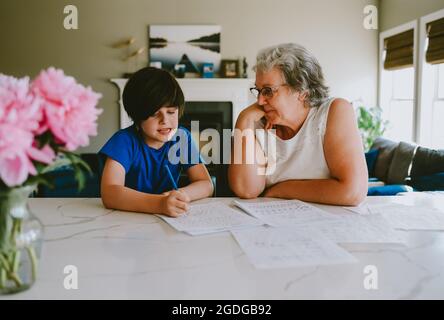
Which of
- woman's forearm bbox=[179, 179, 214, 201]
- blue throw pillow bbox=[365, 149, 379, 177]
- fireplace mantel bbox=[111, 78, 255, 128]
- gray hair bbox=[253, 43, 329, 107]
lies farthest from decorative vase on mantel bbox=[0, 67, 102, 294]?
fireplace mantel bbox=[111, 78, 255, 128]

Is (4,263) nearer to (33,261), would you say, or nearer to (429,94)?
(33,261)

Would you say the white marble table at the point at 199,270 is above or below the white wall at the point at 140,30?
below

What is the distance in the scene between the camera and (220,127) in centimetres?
552

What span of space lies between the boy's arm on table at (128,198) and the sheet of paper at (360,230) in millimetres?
385

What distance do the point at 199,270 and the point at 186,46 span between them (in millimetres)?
4927

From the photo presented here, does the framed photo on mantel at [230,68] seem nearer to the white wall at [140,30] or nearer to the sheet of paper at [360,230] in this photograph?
the white wall at [140,30]

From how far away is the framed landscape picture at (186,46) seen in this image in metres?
5.38

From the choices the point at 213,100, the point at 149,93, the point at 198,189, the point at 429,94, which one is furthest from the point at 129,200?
the point at 213,100

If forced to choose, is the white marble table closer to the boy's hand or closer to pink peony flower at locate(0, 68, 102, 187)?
the boy's hand

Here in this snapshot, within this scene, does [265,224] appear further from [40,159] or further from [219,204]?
[40,159]

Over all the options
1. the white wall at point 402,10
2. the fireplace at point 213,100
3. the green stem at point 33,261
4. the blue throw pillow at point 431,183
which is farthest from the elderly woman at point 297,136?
the fireplace at point 213,100

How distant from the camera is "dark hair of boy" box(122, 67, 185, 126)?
146 cm

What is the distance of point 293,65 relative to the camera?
1521 mm
